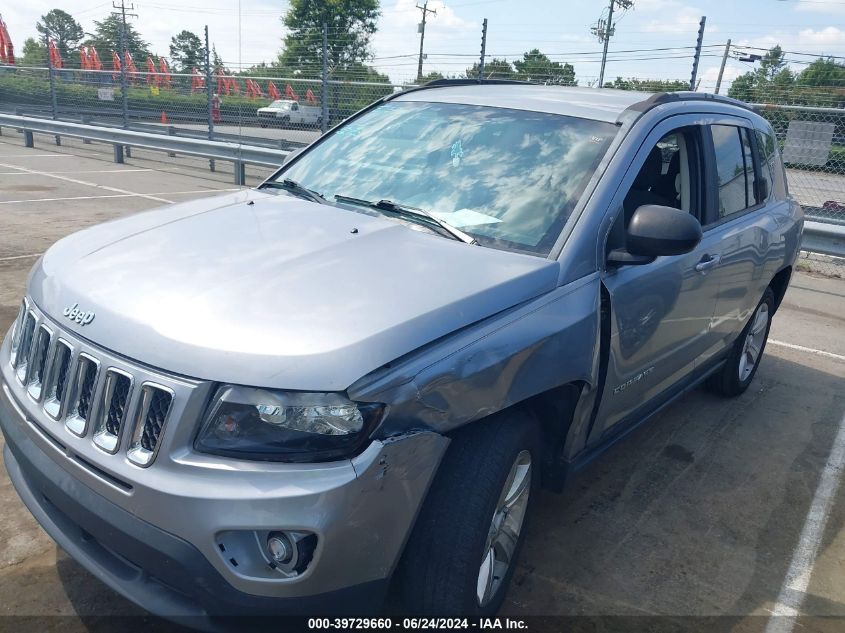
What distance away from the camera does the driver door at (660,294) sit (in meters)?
2.92

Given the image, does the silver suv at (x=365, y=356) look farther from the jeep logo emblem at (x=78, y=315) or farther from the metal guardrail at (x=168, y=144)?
the metal guardrail at (x=168, y=144)

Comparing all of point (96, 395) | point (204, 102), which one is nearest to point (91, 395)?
point (96, 395)

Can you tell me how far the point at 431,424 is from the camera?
81.5 inches

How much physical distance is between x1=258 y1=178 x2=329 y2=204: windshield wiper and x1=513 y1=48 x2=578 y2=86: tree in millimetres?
Result: 8701

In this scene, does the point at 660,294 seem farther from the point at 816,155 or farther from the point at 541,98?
the point at 816,155

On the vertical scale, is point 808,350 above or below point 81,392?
below

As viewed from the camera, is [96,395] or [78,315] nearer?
[96,395]

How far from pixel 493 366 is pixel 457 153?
133 centimetres

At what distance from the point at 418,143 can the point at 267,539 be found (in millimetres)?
2103

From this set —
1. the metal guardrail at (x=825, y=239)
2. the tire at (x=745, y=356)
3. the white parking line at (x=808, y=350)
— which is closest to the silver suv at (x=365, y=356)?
the tire at (x=745, y=356)

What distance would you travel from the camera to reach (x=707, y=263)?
11.7ft

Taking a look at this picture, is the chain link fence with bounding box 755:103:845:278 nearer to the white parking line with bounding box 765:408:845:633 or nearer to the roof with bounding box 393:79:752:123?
the white parking line with bounding box 765:408:845:633

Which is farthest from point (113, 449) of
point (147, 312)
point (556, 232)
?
point (556, 232)

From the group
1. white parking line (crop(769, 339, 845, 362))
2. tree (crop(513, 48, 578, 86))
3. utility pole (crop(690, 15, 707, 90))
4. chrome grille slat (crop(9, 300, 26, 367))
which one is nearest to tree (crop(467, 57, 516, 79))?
tree (crop(513, 48, 578, 86))
